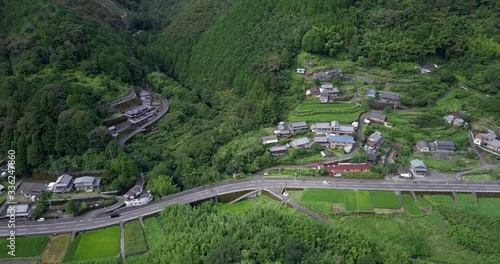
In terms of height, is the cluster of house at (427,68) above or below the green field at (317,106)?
above

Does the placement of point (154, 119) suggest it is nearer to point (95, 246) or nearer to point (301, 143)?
point (301, 143)

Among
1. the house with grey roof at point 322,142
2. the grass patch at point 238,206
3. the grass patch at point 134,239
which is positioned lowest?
the grass patch at point 238,206

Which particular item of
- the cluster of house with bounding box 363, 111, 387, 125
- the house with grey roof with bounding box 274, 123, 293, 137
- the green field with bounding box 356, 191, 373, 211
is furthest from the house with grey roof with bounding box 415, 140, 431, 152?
the house with grey roof with bounding box 274, 123, 293, 137

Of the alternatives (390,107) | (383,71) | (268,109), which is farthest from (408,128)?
(268,109)

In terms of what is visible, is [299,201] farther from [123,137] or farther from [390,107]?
[123,137]

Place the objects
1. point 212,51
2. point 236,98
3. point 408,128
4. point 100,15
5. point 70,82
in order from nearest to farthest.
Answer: point 408,128, point 70,82, point 236,98, point 212,51, point 100,15

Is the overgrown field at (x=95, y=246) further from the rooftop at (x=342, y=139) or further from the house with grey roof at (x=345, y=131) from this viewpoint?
the house with grey roof at (x=345, y=131)

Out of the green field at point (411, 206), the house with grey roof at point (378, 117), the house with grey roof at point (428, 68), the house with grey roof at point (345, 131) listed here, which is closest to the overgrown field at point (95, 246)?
the house with grey roof at point (345, 131)
